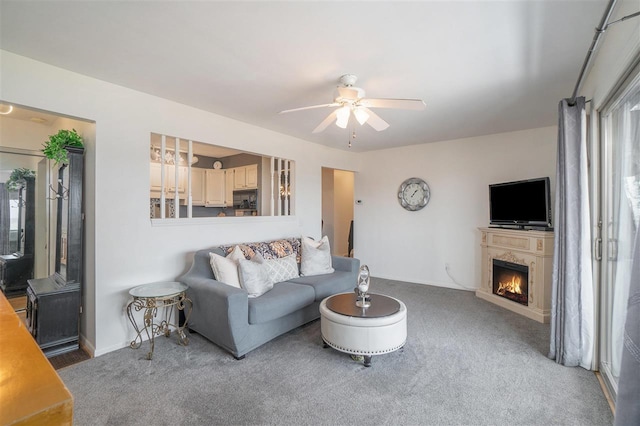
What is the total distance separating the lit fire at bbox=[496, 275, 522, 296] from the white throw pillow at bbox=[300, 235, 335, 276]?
2377 mm

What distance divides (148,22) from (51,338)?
281cm

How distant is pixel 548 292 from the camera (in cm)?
350

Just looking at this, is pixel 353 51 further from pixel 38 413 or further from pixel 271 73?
pixel 38 413

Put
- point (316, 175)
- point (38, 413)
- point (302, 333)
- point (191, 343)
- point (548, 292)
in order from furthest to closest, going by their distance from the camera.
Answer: point (316, 175), point (548, 292), point (302, 333), point (191, 343), point (38, 413)

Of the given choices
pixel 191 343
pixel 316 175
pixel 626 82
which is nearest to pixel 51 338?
pixel 191 343

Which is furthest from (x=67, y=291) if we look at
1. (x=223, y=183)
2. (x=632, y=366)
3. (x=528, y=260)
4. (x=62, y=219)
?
(x=528, y=260)

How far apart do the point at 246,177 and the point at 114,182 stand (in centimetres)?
293

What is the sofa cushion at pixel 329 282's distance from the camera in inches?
131

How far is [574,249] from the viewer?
2.40m

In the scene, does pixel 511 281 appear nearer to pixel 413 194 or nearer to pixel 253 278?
pixel 413 194

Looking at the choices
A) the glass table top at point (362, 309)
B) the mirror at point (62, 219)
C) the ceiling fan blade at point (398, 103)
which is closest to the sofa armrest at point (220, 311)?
the glass table top at point (362, 309)

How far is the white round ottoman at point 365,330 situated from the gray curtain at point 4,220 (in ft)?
14.6

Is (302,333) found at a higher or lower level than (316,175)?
lower

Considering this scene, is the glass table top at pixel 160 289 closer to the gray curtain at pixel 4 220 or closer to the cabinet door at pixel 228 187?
the gray curtain at pixel 4 220
